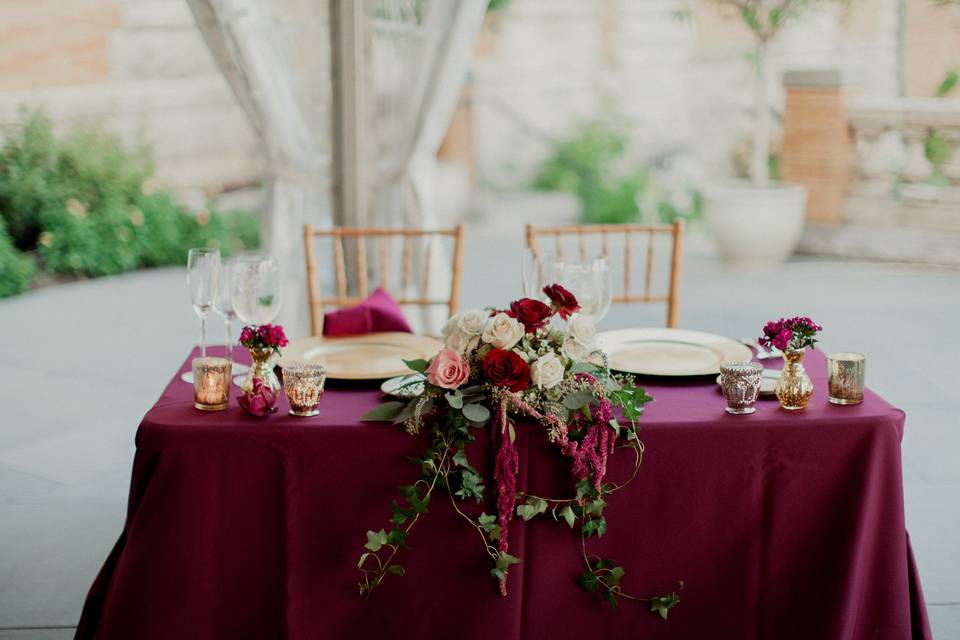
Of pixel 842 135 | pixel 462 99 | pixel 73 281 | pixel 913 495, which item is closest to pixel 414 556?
pixel 913 495

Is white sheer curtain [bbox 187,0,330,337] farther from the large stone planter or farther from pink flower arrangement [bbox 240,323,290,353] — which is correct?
the large stone planter

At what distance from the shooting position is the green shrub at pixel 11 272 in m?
6.17

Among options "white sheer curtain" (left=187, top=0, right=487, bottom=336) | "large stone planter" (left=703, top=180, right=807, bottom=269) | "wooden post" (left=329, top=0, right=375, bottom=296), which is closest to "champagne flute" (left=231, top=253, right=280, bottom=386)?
"wooden post" (left=329, top=0, right=375, bottom=296)

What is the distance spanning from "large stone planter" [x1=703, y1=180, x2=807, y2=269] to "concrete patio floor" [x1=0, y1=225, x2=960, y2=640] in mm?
174

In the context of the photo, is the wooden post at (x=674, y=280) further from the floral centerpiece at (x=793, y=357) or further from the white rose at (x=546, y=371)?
the white rose at (x=546, y=371)

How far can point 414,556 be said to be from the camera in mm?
2023

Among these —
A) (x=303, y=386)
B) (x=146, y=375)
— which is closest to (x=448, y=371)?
(x=303, y=386)

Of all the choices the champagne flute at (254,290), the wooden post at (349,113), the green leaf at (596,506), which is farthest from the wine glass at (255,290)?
the wooden post at (349,113)

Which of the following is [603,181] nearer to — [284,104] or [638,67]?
[638,67]

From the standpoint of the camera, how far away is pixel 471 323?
195 cm

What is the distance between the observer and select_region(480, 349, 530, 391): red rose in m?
1.89

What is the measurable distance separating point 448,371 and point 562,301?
23 centimetres

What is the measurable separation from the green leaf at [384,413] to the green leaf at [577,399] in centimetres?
28

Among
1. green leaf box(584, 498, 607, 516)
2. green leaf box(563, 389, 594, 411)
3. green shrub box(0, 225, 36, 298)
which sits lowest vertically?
green shrub box(0, 225, 36, 298)
